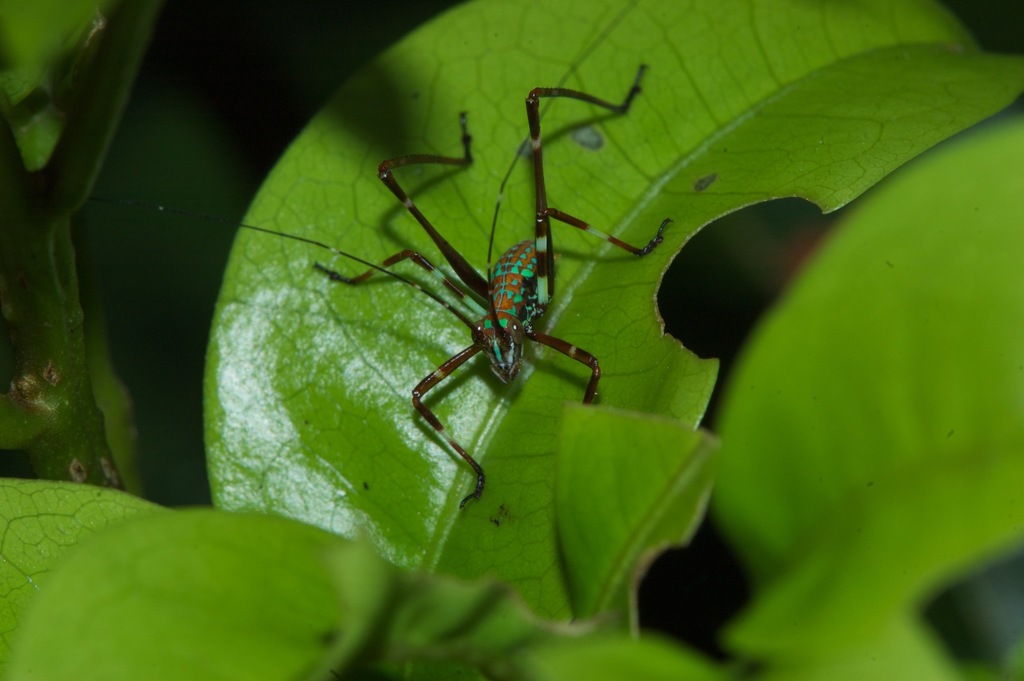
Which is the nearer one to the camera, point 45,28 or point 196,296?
point 45,28

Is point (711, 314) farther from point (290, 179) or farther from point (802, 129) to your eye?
point (290, 179)

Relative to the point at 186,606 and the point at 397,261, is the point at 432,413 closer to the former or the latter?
the point at 397,261

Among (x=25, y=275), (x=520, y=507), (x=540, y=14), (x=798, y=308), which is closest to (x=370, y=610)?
(x=798, y=308)

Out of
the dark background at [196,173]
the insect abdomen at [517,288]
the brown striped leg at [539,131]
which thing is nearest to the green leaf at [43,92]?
the brown striped leg at [539,131]

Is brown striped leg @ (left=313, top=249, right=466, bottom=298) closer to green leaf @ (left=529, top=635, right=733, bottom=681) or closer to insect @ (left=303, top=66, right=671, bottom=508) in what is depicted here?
insect @ (left=303, top=66, right=671, bottom=508)

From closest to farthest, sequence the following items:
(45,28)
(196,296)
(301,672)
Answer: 1. (45,28)
2. (301,672)
3. (196,296)

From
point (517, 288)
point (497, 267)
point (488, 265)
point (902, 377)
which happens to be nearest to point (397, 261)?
point (488, 265)
